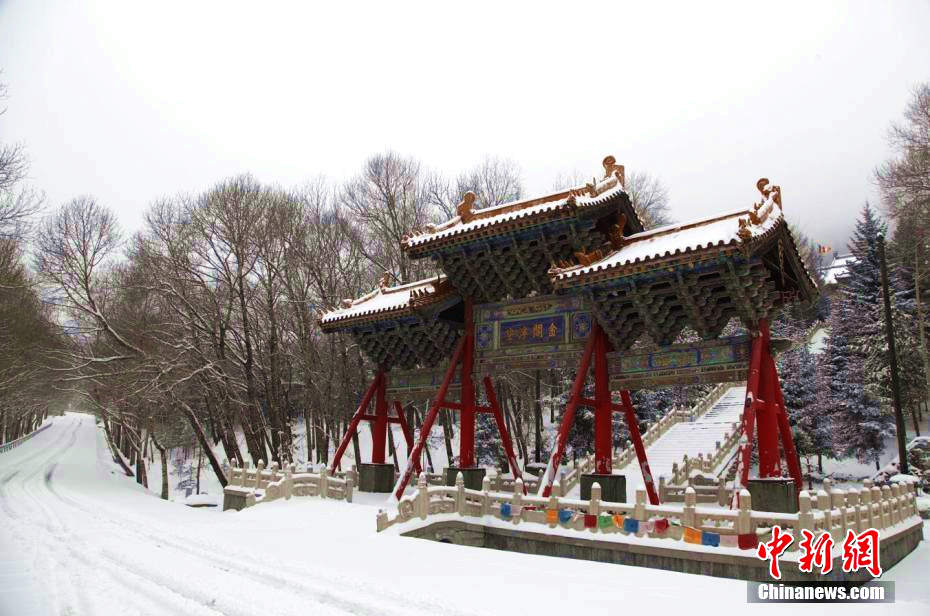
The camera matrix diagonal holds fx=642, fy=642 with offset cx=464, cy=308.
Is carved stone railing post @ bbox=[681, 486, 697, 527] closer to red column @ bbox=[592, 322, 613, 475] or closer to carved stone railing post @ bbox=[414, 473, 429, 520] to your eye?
red column @ bbox=[592, 322, 613, 475]

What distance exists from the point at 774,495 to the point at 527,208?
309 inches

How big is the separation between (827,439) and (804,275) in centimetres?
1969

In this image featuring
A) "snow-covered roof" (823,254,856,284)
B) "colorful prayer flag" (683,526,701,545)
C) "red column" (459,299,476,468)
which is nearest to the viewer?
"colorful prayer flag" (683,526,701,545)

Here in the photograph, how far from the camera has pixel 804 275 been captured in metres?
13.2

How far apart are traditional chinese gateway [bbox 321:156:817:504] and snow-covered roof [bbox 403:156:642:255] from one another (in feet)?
0.14

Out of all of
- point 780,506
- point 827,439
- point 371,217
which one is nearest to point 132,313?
point 371,217

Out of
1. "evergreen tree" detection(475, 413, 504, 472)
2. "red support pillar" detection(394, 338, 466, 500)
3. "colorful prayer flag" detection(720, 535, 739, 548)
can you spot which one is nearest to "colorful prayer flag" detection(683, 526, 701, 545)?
"colorful prayer flag" detection(720, 535, 739, 548)

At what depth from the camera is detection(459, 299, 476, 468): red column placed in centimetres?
1612

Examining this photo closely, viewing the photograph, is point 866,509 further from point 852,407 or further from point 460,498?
point 852,407

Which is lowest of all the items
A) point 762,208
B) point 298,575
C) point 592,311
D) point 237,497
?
point 237,497

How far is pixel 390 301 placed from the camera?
18234 mm

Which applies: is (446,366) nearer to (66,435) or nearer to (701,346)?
(701,346)

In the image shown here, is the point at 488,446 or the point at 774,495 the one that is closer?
the point at 774,495

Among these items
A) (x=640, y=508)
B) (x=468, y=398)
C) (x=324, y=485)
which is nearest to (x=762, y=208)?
(x=640, y=508)
